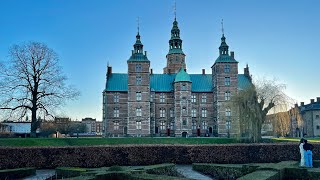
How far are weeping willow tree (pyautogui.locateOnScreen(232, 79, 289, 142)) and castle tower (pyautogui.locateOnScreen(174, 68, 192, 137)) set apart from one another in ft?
55.5

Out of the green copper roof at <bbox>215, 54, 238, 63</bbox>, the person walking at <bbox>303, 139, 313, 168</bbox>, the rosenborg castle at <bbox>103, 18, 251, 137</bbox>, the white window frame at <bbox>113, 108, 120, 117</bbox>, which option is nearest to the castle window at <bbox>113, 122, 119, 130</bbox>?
the rosenborg castle at <bbox>103, 18, 251, 137</bbox>

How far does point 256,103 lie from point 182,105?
62.9ft

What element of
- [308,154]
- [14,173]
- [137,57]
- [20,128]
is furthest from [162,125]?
[14,173]

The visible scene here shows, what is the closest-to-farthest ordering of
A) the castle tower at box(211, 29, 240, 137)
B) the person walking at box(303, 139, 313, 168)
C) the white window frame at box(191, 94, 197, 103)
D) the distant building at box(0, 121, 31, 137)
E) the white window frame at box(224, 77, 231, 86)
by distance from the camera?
the person walking at box(303, 139, 313, 168) < the castle tower at box(211, 29, 240, 137) < the white window frame at box(224, 77, 231, 86) < the white window frame at box(191, 94, 197, 103) < the distant building at box(0, 121, 31, 137)

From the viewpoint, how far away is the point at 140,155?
23031mm

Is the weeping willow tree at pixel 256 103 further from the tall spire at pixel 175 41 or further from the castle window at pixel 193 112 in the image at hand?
the tall spire at pixel 175 41

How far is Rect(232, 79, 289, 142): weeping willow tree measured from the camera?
3572 cm

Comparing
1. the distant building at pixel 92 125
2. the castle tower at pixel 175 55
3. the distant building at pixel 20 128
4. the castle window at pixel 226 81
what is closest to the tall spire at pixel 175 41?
the castle tower at pixel 175 55

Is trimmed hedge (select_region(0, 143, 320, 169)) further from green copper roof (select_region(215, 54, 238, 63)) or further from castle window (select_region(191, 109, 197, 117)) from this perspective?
castle window (select_region(191, 109, 197, 117))

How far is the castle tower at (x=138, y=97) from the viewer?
53.1m

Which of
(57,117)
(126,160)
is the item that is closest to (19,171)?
(126,160)

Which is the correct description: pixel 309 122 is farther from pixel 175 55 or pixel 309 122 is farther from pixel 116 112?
pixel 116 112

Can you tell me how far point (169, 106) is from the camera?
187ft

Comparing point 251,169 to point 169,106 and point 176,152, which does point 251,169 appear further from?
point 169,106
